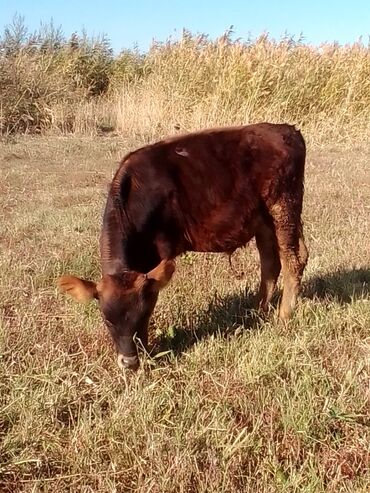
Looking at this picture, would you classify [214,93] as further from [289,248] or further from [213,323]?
[213,323]

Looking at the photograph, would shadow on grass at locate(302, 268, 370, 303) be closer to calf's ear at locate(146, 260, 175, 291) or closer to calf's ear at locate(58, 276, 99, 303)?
calf's ear at locate(146, 260, 175, 291)

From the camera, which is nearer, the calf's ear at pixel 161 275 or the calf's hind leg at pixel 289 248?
the calf's ear at pixel 161 275

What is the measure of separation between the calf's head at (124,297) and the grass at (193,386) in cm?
17

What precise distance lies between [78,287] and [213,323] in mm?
1309

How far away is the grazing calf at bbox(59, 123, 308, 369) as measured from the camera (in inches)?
152

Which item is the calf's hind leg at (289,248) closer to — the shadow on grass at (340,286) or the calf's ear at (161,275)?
the shadow on grass at (340,286)

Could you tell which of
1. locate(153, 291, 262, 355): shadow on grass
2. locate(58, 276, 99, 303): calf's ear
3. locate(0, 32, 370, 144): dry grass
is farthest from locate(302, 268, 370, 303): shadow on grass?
locate(0, 32, 370, 144): dry grass

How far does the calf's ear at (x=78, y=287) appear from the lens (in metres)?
3.79

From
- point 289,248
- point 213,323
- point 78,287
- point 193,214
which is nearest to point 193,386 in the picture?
point 78,287

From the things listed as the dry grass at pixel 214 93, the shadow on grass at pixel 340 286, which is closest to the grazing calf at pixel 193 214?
the shadow on grass at pixel 340 286

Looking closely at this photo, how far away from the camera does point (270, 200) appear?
4.91 metres

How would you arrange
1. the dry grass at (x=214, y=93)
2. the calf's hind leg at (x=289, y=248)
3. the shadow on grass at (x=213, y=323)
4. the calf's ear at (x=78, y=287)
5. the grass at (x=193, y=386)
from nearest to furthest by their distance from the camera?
the grass at (x=193, y=386)
the calf's ear at (x=78, y=287)
the shadow on grass at (x=213, y=323)
the calf's hind leg at (x=289, y=248)
the dry grass at (x=214, y=93)

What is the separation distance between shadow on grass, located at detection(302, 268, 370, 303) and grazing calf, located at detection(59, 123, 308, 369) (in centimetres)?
33

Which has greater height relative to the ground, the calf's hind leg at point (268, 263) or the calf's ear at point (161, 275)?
the calf's ear at point (161, 275)
